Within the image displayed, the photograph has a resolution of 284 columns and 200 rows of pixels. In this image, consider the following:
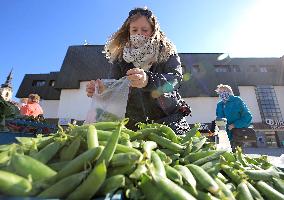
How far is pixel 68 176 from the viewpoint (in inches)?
53.9

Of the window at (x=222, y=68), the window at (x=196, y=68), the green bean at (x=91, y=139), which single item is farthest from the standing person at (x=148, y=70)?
the window at (x=222, y=68)

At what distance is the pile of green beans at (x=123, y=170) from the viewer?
1.31 m

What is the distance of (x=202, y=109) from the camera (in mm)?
26266

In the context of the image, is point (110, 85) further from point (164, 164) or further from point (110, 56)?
point (164, 164)

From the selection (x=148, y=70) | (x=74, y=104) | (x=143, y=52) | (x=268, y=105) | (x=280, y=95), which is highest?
(x=280, y=95)

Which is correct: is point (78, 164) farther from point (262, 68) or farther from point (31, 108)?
point (262, 68)

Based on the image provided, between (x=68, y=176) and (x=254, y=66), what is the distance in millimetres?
33984

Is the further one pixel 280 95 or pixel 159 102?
pixel 280 95

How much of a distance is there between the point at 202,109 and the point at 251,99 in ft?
18.5

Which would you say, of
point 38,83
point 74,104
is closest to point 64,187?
point 74,104

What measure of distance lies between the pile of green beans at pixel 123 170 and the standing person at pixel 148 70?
2.83ft

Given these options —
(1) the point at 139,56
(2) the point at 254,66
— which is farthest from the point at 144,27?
(2) the point at 254,66

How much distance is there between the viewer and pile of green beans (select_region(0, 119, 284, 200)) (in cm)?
131

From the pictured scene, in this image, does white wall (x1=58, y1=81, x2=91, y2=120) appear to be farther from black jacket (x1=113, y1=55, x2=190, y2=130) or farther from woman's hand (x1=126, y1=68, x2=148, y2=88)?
woman's hand (x1=126, y1=68, x2=148, y2=88)
